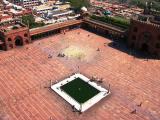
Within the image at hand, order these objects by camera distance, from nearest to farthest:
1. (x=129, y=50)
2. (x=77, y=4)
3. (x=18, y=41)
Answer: (x=129, y=50), (x=18, y=41), (x=77, y=4)

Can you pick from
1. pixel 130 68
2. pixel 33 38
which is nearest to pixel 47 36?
pixel 33 38

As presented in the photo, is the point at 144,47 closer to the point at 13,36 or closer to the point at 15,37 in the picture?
the point at 15,37

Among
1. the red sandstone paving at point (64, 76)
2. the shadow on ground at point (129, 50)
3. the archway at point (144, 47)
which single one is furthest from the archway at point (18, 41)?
the archway at point (144, 47)

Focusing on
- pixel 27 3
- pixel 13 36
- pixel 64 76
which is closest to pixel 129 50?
pixel 64 76

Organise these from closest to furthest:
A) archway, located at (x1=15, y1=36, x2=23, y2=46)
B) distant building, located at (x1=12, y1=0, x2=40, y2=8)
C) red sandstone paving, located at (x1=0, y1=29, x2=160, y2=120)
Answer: red sandstone paving, located at (x1=0, y1=29, x2=160, y2=120), archway, located at (x1=15, y1=36, x2=23, y2=46), distant building, located at (x1=12, y1=0, x2=40, y2=8)

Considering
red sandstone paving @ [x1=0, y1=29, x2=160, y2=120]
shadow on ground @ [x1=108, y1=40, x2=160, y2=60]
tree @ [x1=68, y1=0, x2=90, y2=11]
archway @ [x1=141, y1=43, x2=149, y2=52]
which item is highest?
tree @ [x1=68, y1=0, x2=90, y2=11]

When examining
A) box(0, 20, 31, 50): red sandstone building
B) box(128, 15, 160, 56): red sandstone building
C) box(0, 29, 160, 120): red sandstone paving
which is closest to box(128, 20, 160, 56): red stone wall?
box(128, 15, 160, 56): red sandstone building

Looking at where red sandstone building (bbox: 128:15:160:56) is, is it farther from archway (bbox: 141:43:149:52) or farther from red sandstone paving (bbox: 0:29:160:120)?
red sandstone paving (bbox: 0:29:160:120)

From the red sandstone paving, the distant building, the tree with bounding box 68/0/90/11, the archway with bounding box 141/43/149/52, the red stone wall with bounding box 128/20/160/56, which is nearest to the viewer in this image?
the red sandstone paving
